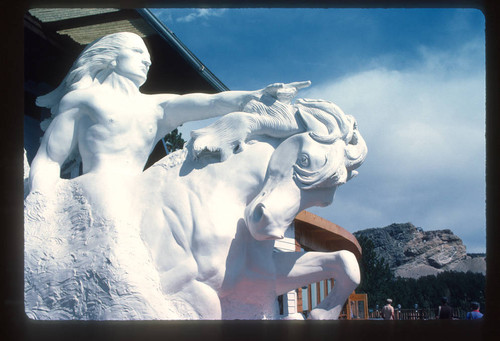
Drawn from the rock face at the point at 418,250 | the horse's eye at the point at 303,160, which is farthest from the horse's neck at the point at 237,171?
the rock face at the point at 418,250

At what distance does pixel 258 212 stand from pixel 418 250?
66438 millimetres

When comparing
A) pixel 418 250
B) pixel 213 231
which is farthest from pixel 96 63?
pixel 418 250

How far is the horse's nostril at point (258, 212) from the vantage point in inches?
131

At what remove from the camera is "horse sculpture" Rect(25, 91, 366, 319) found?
131 inches

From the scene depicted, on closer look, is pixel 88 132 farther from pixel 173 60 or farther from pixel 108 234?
pixel 173 60

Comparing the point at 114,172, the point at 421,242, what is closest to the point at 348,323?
the point at 114,172

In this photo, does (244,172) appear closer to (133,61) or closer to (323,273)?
(323,273)

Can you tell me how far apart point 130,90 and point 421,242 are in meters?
66.5

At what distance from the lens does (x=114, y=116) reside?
3.80m

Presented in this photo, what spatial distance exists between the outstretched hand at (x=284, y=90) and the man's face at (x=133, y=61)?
95 cm

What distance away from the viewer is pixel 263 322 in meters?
2.46

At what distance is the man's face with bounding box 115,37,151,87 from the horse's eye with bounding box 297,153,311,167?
1292 mm

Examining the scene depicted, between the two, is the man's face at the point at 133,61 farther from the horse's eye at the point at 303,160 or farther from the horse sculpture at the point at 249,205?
the horse's eye at the point at 303,160

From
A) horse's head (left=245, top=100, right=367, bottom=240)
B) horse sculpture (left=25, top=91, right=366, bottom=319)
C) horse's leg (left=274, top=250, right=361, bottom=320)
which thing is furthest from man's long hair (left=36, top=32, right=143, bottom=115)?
horse's leg (left=274, top=250, right=361, bottom=320)
